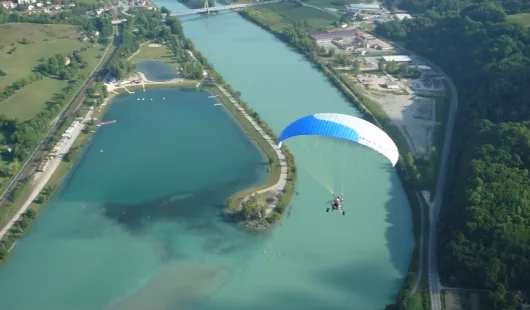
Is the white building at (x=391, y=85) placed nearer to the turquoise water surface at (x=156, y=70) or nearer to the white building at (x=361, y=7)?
the turquoise water surface at (x=156, y=70)

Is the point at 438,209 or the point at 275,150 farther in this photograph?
the point at 275,150

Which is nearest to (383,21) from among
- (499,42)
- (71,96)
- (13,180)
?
(499,42)

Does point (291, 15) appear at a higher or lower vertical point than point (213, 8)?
lower

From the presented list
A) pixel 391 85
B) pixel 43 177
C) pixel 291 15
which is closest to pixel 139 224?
pixel 43 177

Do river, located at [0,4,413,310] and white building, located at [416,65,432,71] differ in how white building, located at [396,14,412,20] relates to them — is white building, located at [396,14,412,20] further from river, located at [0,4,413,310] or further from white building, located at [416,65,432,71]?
river, located at [0,4,413,310]

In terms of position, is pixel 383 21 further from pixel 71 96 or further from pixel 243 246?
pixel 243 246

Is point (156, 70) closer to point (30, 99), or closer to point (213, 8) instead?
point (30, 99)

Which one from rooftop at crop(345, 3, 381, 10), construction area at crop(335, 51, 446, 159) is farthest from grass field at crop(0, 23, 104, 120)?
rooftop at crop(345, 3, 381, 10)
